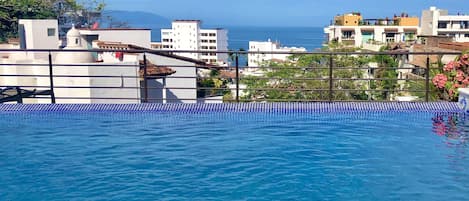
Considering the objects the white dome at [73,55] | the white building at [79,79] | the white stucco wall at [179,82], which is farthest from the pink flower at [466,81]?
the white stucco wall at [179,82]

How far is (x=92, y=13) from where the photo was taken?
43375mm

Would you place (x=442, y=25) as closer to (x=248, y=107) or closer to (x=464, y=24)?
(x=464, y=24)

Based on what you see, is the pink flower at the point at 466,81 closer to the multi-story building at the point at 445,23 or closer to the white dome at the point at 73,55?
the white dome at the point at 73,55

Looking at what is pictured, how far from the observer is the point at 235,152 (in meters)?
5.59

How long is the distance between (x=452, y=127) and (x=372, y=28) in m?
57.8

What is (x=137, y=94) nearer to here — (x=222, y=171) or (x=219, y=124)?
(x=219, y=124)

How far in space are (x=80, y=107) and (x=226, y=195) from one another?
13.3ft

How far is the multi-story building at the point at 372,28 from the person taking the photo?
199ft

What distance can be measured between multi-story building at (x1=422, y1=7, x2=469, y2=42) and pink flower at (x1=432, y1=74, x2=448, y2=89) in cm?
5744

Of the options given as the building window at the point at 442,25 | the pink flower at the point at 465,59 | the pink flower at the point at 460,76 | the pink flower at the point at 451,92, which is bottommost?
the pink flower at the point at 451,92

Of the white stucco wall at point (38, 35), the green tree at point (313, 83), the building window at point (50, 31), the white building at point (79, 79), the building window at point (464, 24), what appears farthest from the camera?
the building window at point (464, 24)

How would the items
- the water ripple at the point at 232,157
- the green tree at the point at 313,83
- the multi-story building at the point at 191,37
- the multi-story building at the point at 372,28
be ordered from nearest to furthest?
1. the water ripple at the point at 232,157
2. the green tree at the point at 313,83
3. the multi-story building at the point at 372,28
4. the multi-story building at the point at 191,37

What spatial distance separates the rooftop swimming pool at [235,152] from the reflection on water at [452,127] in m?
0.01

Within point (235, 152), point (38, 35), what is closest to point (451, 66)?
point (235, 152)
